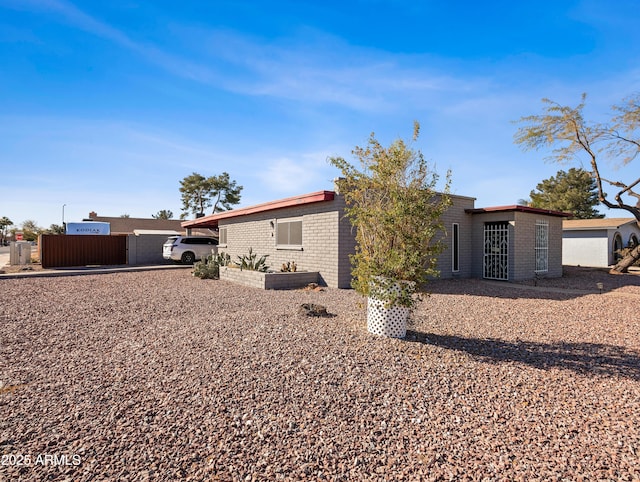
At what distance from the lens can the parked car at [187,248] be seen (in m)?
19.4

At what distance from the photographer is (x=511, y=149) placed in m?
20.0

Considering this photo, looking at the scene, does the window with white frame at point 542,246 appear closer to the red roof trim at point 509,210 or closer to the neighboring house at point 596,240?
the red roof trim at point 509,210

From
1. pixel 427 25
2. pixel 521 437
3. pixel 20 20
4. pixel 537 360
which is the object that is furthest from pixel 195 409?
pixel 427 25

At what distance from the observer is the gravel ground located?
2369 mm

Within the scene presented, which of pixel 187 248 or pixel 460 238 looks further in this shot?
pixel 187 248

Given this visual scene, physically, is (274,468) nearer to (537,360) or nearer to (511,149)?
(537,360)

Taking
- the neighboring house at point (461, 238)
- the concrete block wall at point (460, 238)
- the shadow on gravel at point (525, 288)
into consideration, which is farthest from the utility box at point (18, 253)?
the concrete block wall at point (460, 238)

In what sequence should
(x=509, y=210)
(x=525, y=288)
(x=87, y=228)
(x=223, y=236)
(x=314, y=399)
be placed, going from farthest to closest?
1. (x=87, y=228)
2. (x=223, y=236)
3. (x=509, y=210)
4. (x=525, y=288)
5. (x=314, y=399)

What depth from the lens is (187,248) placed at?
1984 centimetres

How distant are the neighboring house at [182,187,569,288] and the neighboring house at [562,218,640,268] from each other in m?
10.3

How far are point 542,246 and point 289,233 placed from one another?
10417 millimetres

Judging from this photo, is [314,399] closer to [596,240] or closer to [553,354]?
[553,354]

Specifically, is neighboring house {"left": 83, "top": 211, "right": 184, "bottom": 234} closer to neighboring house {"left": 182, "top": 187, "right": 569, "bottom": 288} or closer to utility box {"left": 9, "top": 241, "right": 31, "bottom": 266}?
utility box {"left": 9, "top": 241, "right": 31, "bottom": 266}

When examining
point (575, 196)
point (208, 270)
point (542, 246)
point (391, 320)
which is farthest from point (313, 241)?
point (575, 196)
